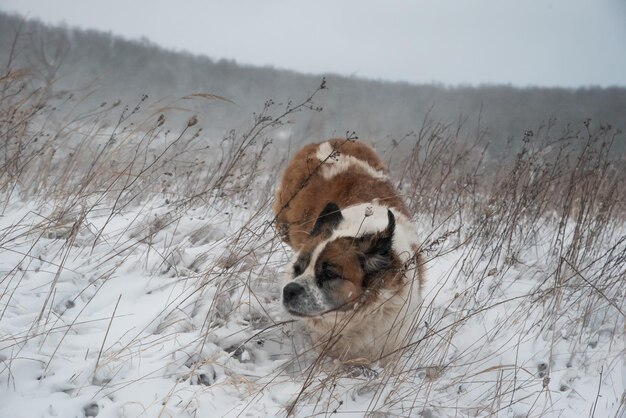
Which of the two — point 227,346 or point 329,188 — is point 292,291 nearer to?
point 227,346

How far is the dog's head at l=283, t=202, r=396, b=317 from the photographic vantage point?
2754 millimetres

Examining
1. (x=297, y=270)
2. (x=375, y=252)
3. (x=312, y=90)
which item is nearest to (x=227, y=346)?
(x=297, y=270)

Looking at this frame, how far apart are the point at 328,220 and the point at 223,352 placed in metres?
1.23

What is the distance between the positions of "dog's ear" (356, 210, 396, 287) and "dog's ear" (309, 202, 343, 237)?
1.18ft

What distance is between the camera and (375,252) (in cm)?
297

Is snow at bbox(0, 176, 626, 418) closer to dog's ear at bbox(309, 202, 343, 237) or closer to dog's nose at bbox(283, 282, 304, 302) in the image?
dog's nose at bbox(283, 282, 304, 302)

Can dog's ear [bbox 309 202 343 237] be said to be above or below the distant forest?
below

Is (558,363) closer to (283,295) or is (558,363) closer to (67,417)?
(283,295)

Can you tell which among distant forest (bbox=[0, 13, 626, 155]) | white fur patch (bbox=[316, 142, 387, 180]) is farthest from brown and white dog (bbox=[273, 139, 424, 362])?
distant forest (bbox=[0, 13, 626, 155])

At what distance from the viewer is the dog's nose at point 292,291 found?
274 centimetres

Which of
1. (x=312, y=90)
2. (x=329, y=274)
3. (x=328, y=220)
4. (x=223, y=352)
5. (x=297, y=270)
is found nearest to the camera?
(x=223, y=352)

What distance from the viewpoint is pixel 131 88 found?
1711cm

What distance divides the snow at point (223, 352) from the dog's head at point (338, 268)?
24 centimetres

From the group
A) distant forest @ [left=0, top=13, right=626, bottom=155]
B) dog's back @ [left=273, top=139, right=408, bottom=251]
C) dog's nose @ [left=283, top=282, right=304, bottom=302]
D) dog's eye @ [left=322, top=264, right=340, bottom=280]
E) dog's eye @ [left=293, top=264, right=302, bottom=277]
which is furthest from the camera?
distant forest @ [left=0, top=13, right=626, bottom=155]
